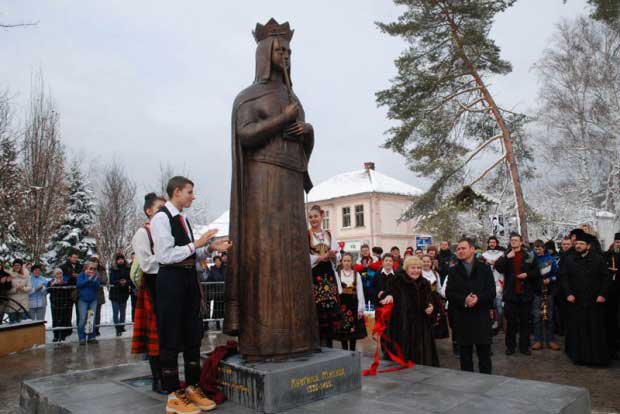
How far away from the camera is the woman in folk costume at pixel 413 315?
6.04 meters

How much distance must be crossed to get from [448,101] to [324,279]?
14244 millimetres

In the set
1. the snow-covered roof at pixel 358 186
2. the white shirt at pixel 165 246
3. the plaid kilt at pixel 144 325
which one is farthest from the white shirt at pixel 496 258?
the snow-covered roof at pixel 358 186

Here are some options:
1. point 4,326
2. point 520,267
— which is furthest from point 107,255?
point 520,267

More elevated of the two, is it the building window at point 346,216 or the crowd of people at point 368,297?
the building window at point 346,216

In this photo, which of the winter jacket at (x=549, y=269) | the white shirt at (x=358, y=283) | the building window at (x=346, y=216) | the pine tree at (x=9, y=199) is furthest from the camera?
the building window at (x=346, y=216)

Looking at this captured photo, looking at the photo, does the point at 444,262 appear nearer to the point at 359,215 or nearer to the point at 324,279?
the point at 324,279

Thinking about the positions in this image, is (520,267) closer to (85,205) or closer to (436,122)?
(436,122)

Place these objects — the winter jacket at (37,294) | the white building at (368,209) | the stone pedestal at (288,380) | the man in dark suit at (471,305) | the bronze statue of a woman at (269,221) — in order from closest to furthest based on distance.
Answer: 1. the stone pedestal at (288,380)
2. the bronze statue of a woman at (269,221)
3. the man in dark suit at (471,305)
4. the winter jacket at (37,294)
5. the white building at (368,209)

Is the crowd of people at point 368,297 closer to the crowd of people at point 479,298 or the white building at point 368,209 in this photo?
the crowd of people at point 479,298

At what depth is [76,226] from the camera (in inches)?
1196

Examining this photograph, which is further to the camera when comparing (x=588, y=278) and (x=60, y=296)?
(x=60, y=296)

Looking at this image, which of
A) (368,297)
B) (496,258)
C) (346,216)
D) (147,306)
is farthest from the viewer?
(346,216)

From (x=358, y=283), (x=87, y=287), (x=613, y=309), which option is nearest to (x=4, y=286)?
(x=87, y=287)

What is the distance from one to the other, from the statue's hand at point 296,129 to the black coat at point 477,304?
3.11 metres
